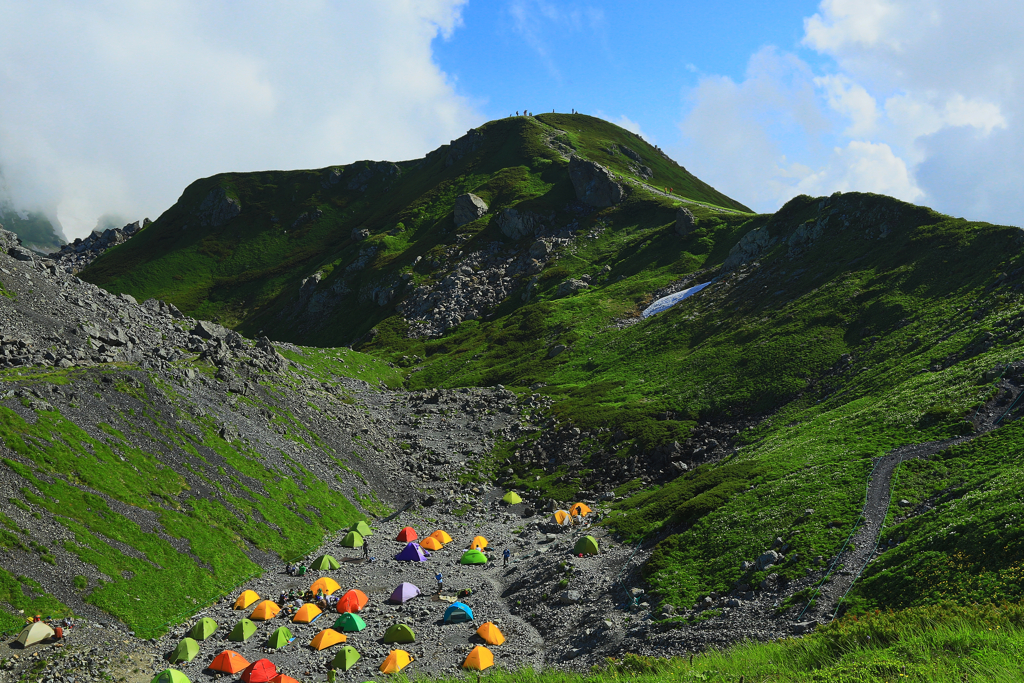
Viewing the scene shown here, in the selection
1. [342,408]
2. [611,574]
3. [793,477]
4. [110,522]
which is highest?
[342,408]

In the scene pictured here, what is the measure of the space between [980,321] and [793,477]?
127ft

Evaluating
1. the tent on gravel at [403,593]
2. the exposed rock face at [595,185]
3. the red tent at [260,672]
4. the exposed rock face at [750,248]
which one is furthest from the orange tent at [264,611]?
the exposed rock face at [595,185]

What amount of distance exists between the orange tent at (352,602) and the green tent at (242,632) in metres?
6.61

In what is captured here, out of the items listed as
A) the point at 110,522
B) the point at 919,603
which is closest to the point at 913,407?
the point at 919,603

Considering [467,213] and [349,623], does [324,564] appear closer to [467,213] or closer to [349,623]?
[349,623]

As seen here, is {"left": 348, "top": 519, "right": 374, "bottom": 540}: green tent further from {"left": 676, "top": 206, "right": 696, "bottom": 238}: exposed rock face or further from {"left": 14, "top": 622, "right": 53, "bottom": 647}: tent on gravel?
{"left": 676, "top": 206, "right": 696, "bottom": 238}: exposed rock face

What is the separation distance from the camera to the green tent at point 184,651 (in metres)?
34.7

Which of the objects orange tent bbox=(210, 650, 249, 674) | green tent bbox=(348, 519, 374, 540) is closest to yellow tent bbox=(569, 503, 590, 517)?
green tent bbox=(348, 519, 374, 540)

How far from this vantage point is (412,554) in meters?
55.1

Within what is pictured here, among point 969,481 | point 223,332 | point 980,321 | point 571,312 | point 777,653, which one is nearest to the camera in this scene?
point 777,653

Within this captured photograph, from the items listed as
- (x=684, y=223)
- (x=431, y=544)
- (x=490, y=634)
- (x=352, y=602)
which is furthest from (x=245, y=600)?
(x=684, y=223)

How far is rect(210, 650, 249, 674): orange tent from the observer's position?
110ft

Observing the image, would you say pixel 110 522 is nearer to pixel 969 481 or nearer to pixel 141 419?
pixel 141 419

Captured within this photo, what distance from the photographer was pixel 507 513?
7031 centimetres
